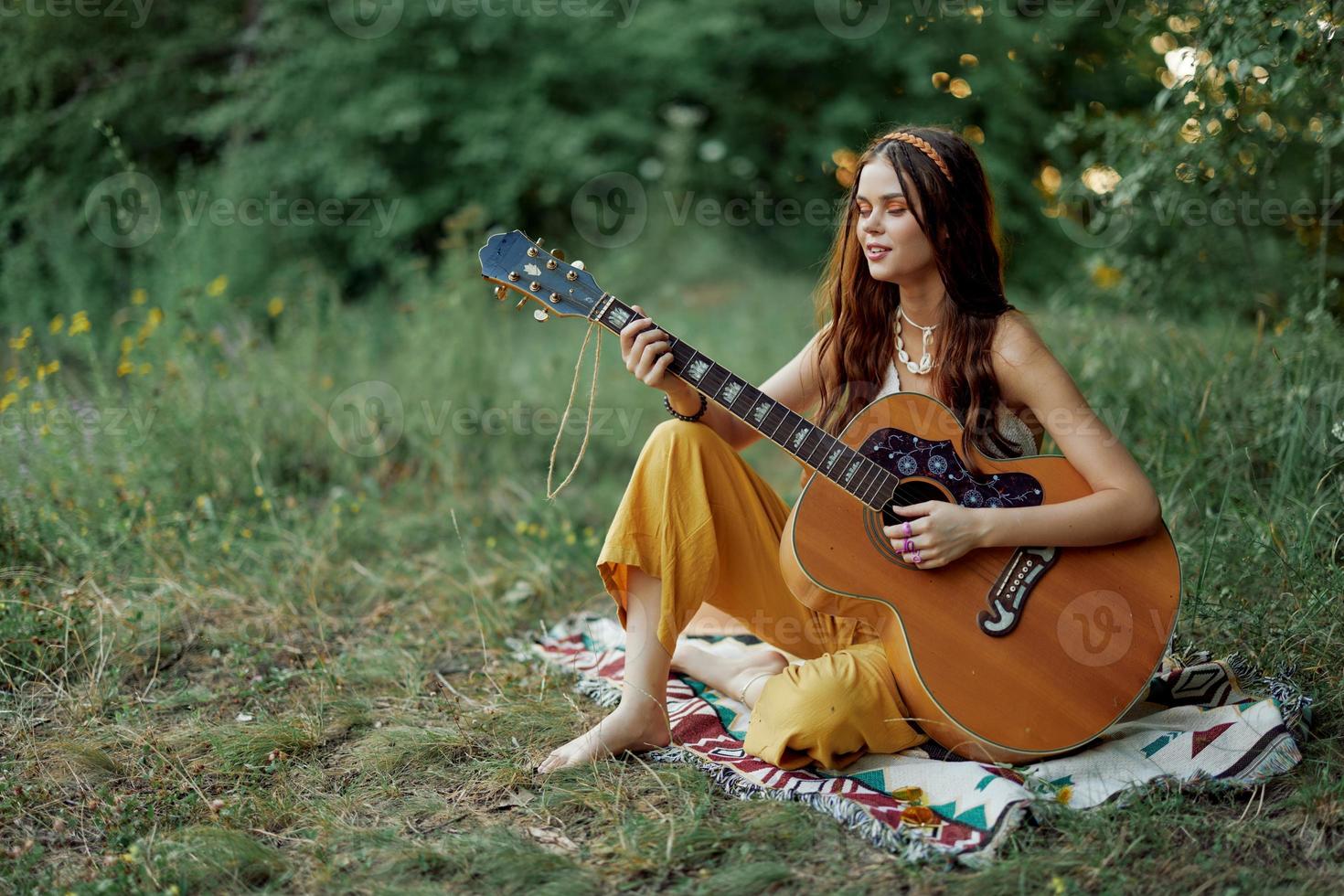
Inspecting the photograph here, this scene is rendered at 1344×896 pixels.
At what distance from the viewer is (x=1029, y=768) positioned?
85.0 inches

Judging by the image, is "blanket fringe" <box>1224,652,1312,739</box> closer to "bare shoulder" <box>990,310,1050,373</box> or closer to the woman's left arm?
the woman's left arm

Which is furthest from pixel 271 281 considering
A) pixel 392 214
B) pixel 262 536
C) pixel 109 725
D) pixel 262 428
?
pixel 109 725

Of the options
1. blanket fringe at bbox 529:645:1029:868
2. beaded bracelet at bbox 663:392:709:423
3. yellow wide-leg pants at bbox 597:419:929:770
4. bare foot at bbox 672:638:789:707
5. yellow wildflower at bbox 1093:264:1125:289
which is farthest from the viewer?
yellow wildflower at bbox 1093:264:1125:289

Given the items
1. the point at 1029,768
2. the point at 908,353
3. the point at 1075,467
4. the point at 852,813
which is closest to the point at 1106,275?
the point at 908,353

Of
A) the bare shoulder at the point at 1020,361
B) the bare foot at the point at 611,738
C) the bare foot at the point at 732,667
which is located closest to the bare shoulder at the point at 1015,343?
the bare shoulder at the point at 1020,361

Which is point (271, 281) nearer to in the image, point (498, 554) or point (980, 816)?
point (498, 554)

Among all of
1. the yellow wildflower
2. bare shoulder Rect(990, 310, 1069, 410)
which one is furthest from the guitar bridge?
the yellow wildflower

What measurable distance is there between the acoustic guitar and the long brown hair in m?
0.12

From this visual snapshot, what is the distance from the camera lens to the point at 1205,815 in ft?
6.66

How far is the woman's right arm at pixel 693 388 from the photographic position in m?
2.23

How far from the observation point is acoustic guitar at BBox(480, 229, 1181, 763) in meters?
Result: 2.14

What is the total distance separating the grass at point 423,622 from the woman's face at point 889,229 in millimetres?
1163

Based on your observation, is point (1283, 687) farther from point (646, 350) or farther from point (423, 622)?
point (423, 622)

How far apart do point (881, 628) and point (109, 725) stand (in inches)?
71.1
